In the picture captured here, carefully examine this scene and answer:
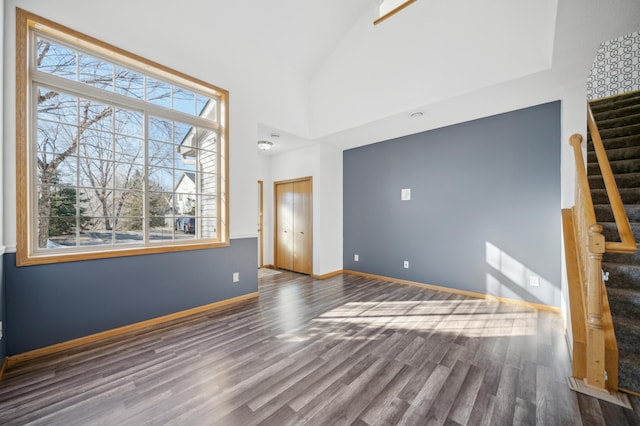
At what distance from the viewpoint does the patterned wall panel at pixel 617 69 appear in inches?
154

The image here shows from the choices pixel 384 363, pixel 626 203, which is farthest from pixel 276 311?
pixel 626 203

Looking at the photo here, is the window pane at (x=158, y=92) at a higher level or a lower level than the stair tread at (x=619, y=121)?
higher

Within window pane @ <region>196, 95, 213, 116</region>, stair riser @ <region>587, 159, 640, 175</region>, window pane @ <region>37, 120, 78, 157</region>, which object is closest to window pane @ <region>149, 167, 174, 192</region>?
window pane @ <region>37, 120, 78, 157</region>

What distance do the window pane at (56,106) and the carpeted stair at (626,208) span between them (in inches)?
194

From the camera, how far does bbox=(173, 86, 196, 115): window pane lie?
315 centimetres

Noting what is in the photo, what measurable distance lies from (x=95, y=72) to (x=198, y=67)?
107 centimetres

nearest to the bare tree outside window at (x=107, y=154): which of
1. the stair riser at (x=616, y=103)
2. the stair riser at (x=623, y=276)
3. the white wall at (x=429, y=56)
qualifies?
the white wall at (x=429, y=56)

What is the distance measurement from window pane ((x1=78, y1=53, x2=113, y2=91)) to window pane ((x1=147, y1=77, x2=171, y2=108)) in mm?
358

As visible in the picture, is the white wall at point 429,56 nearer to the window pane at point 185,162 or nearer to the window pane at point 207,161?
the window pane at point 207,161

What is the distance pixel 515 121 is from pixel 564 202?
1.28 m

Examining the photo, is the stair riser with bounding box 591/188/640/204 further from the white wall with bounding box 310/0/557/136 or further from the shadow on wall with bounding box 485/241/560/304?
the white wall with bounding box 310/0/557/136

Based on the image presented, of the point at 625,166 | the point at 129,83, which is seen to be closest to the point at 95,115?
the point at 129,83

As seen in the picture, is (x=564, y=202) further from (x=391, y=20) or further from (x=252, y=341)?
(x=252, y=341)

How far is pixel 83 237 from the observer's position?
2504 mm
